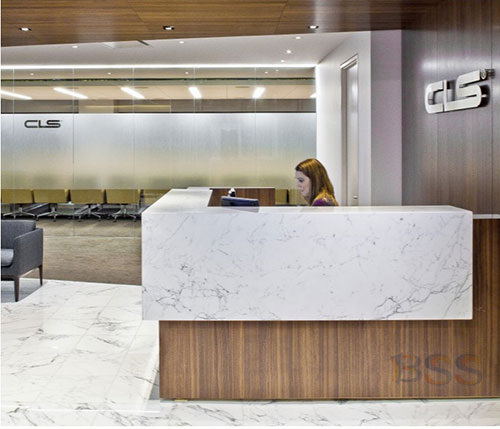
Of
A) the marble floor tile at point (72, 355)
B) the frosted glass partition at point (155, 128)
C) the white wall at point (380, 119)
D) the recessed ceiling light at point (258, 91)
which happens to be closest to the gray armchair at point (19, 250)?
the marble floor tile at point (72, 355)

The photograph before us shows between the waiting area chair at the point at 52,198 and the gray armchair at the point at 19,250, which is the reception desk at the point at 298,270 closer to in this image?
the gray armchair at the point at 19,250

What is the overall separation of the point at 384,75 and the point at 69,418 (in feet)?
15.5

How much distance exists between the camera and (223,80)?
11836mm

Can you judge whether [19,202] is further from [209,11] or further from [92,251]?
[209,11]

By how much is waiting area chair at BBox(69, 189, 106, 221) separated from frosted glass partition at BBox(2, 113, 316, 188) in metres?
0.13

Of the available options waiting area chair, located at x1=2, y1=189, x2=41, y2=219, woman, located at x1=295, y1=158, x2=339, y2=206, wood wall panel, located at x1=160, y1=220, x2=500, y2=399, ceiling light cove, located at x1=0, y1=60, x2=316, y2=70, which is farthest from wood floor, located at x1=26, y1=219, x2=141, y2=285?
wood wall panel, located at x1=160, y1=220, x2=500, y2=399

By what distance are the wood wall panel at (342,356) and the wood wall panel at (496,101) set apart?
0.41 meters

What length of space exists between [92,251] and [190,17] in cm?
608

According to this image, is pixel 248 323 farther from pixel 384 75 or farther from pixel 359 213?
pixel 384 75

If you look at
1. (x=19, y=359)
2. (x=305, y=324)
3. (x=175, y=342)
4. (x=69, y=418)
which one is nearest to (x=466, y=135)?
(x=305, y=324)

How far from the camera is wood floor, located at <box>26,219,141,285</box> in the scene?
8469mm

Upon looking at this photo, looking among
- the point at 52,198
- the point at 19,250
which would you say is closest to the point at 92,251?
the point at 52,198

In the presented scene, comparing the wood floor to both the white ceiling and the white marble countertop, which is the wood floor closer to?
the white ceiling

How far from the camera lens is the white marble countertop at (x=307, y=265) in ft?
12.5
